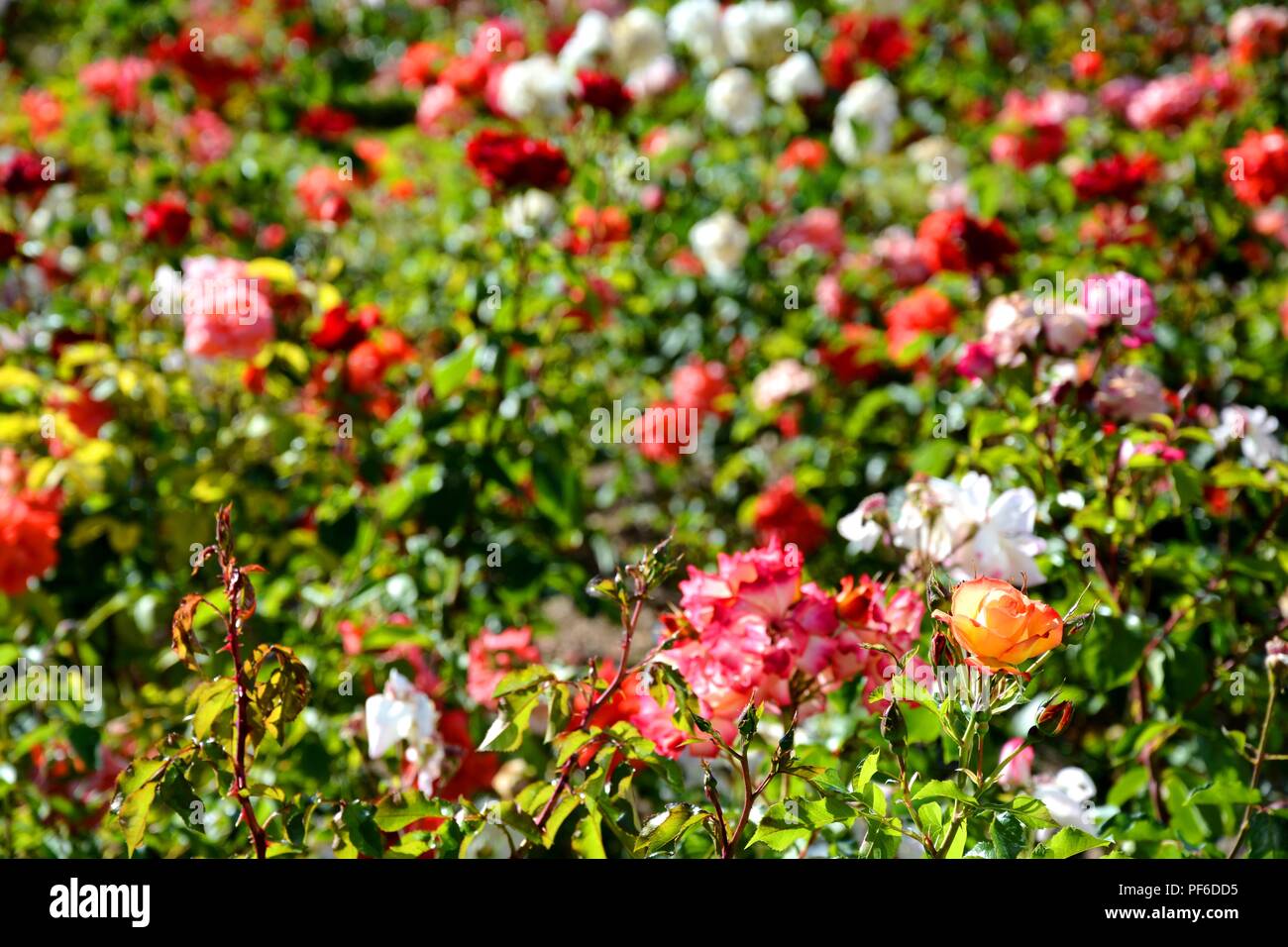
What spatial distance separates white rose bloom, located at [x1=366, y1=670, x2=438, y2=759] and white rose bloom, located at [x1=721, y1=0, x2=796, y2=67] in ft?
8.05

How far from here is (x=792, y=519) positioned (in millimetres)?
2648

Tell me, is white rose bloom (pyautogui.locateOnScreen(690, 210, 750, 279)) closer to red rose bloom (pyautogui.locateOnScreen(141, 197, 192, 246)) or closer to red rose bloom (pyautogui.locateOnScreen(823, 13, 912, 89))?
red rose bloom (pyautogui.locateOnScreen(823, 13, 912, 89))

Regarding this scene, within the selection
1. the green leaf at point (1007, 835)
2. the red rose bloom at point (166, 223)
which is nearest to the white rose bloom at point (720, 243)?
the red rose bloom at point (166, 223)

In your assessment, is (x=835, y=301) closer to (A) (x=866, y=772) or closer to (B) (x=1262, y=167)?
(B) (x=1262, y=167)

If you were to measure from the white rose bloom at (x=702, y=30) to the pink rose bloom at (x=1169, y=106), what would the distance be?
1129mm

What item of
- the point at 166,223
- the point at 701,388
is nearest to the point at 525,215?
the point at 166,223

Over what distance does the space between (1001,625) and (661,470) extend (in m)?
2.37

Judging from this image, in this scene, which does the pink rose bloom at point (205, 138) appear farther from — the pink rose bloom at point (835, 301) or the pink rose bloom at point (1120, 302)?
the pink rose bloom at point (1120, 302)

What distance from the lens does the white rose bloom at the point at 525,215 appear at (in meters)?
2.25

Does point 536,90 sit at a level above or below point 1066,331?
above
